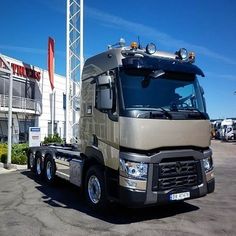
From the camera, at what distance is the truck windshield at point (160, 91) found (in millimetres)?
6812

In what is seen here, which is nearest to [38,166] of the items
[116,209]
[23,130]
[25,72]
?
[116,209]

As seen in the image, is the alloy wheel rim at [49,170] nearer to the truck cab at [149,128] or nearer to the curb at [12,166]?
the truck cab at [149,128]

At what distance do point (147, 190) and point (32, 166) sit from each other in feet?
26.5

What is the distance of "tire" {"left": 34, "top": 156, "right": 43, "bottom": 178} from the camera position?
41.0 ft

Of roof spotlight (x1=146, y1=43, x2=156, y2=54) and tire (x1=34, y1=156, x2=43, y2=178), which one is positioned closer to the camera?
roof spotlight (x1=146, y1=43, x2=156, y2=54)

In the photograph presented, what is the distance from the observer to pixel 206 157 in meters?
7.41

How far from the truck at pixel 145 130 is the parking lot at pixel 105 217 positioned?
1.51 feet

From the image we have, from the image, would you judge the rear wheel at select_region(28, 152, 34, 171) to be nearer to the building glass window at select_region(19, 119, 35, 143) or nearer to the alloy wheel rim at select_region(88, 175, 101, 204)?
the alloy wheel rim at select_region(88, 175, 101, 204)

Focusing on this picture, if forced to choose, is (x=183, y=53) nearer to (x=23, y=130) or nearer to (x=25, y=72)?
(x=25, y=72)

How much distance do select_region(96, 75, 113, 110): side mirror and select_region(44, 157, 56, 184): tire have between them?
14.8 feet

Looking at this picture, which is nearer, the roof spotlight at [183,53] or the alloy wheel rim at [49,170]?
the roof spotlight at [183,53]

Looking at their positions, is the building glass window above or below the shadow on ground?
above

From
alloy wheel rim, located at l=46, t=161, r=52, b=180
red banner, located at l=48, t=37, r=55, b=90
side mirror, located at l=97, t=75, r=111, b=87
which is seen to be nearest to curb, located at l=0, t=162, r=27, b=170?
alloy wheel rim, located at l=46, t=161, r=52, b=180

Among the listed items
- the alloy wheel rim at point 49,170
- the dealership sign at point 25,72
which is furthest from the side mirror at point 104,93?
the dealership sign at point 25,72
